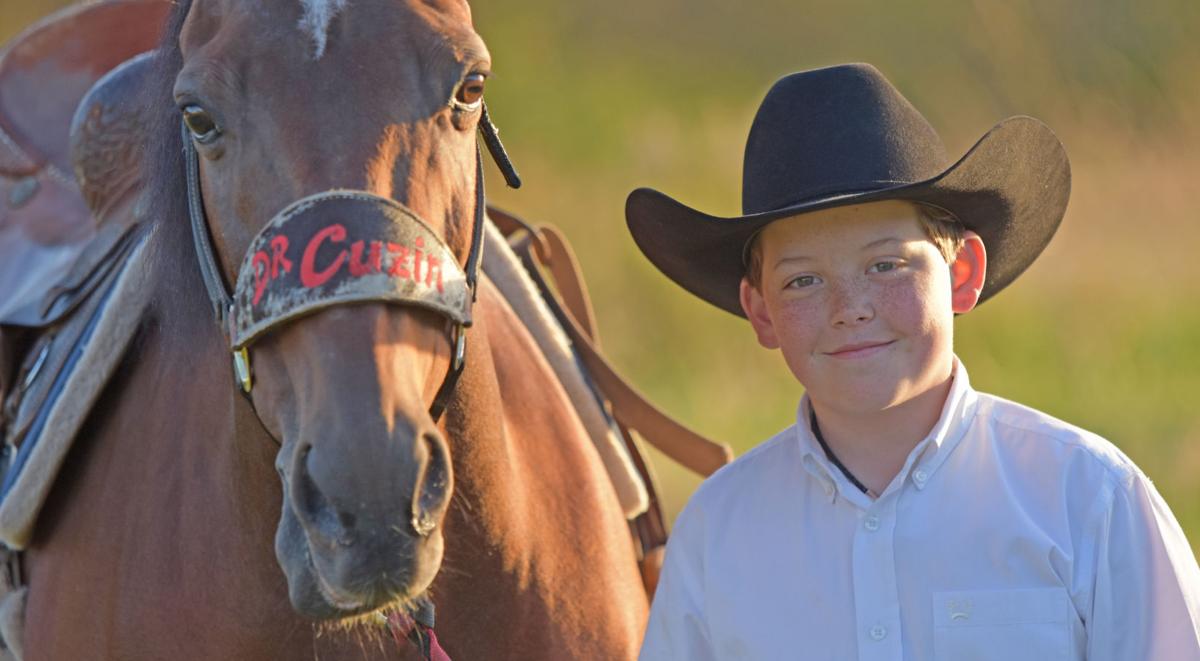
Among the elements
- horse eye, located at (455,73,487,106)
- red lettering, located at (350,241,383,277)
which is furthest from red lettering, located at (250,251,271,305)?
horse eye, located at (455,73,487,106)

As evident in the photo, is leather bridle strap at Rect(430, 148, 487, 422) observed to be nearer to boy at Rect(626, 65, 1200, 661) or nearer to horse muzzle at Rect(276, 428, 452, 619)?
horse muzzle at Rect(276, 428, 452, 619)

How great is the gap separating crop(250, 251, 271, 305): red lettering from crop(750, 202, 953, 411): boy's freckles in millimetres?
767

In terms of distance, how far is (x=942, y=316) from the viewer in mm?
2000

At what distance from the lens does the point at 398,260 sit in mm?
1743

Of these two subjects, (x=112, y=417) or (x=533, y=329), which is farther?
(x=533, y=329)

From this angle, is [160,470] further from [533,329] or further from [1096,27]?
[1096,27]

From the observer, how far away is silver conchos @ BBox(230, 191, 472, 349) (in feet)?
5.61

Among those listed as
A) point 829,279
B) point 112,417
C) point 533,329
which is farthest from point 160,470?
point 829,279

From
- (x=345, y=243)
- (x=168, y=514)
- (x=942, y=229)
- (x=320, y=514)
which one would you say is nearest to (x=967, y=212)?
(x=942, y=229)

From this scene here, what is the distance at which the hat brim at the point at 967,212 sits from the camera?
199cm

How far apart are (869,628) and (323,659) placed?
842 millimetres

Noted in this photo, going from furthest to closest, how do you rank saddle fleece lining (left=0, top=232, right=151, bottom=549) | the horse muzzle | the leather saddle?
1. the leather saddle
2. saddle fleece lining (left=0, top=232, right=151, bottom=549)
3. the horse muzzle

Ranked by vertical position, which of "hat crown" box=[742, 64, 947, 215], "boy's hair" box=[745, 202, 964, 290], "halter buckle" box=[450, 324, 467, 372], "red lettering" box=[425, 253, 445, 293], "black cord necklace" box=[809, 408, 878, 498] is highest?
"hat crown" box=[742, 64, 947, 215]

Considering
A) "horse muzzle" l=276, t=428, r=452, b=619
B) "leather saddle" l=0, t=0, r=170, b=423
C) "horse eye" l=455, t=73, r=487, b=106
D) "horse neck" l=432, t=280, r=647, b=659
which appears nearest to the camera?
"horse muzzle" l=276, t=428, r=452, b=619
